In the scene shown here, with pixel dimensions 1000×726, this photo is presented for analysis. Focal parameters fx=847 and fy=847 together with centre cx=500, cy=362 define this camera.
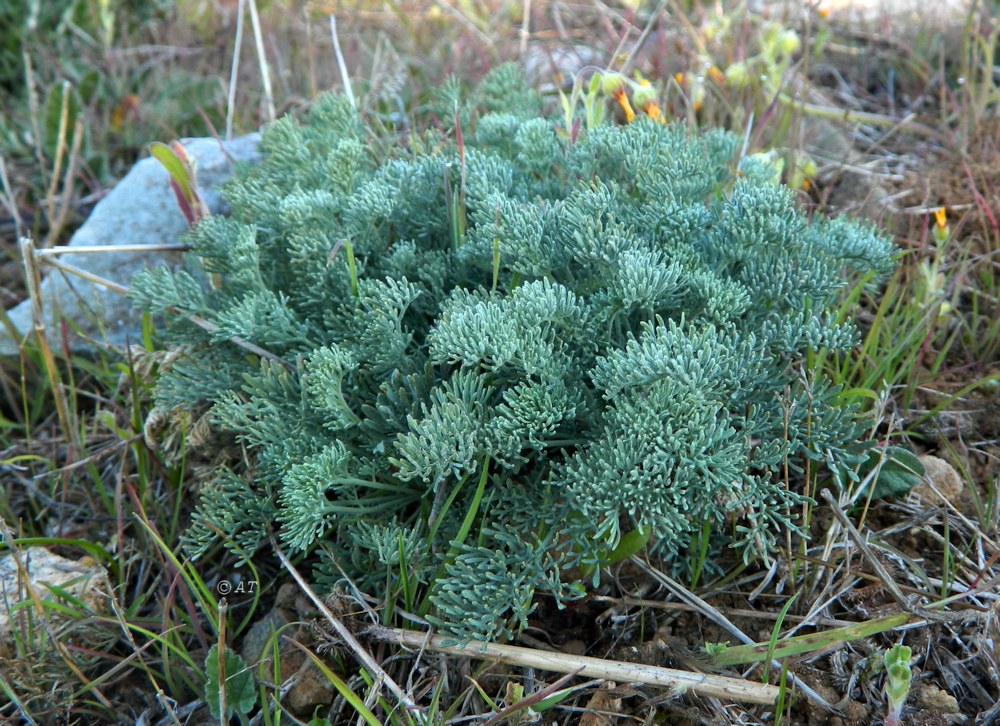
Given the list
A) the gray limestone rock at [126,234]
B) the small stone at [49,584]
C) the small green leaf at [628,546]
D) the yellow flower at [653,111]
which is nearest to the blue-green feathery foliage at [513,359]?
the small green leaf at [628,546]

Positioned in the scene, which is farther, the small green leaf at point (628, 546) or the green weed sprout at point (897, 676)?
the small green leaf at point (628, 546)

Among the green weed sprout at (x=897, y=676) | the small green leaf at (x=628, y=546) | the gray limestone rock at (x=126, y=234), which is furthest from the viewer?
the gray limestone rock at (x=126, y=234)

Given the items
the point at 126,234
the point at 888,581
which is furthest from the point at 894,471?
the point at 126,234

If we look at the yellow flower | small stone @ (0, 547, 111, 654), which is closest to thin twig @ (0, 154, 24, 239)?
small stone @ (0, 547, 111, 654)

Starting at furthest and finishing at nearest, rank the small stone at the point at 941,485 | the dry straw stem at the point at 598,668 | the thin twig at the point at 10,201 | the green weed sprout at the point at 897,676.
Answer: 1. the thin twig at the point at 10,201
2. the small stone at the point at 941,485
3. the dry straw stem at the point at 598,668
4. the green weed sprout at the point at 897,676

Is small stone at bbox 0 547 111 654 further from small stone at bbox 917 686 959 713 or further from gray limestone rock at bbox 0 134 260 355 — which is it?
small stone at bbox 917 686 959 713

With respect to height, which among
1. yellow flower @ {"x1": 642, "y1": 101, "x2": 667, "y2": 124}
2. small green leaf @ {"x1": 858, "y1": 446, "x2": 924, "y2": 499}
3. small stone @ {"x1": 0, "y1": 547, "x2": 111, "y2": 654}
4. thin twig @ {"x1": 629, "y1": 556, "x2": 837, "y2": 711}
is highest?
yellow flower @ {"x1": 642, "y1": 101, "x2": 667, "y2": 124}

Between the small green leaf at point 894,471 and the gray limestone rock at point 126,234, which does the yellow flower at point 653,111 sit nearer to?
the small green leaf at point 894,471

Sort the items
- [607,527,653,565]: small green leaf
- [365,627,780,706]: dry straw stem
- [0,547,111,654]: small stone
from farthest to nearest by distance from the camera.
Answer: [0,547,111,654]: small stone → [607,527,653,565]: small green leaf → [365,627,780,706]: dry straw stem
